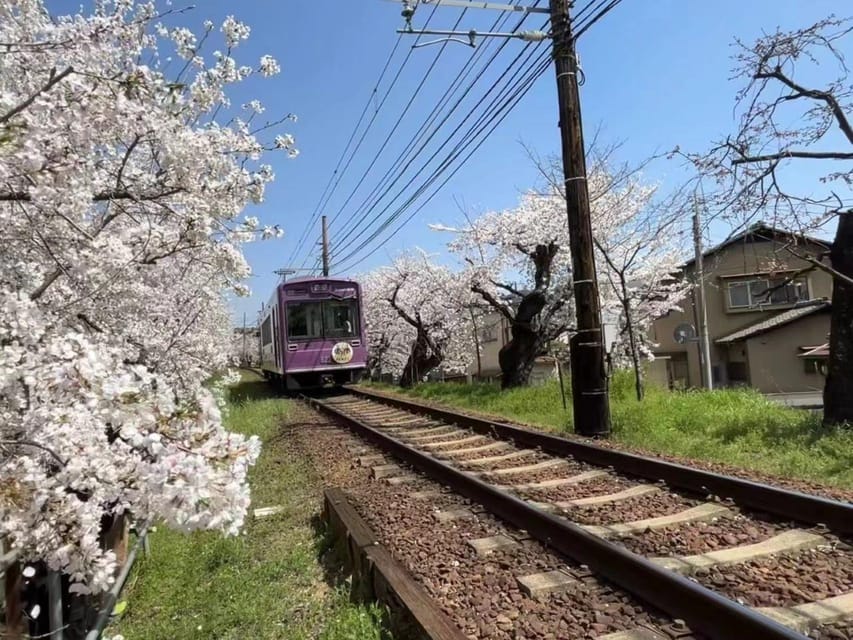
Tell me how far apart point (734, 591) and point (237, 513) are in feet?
7.88

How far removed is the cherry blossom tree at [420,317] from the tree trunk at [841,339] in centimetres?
1158

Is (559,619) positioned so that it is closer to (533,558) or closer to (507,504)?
(533,558)

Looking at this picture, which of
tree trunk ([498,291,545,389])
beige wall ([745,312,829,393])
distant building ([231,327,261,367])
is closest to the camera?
tree trunk ([498,291,545,389])

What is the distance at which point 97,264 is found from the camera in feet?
13.3

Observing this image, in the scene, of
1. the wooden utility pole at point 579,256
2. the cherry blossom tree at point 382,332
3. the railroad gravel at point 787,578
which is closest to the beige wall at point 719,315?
the cherry blossom tree at point 382,332

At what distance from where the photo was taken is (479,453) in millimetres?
7172

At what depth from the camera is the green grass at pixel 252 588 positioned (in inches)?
137

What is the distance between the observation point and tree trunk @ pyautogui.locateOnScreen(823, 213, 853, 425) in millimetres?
6652

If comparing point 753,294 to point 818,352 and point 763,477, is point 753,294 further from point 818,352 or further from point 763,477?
point 763,477

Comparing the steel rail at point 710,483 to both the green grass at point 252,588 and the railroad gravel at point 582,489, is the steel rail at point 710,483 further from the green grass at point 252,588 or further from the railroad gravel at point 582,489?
the green grass at point 252,588

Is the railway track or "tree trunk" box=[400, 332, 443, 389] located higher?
"tree trunk" box=[400, 332, 443, 389]

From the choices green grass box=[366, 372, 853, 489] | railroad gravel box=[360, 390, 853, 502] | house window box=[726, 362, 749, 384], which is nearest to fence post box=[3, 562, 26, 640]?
railroad gravel box=[360, 390, 853, 502]

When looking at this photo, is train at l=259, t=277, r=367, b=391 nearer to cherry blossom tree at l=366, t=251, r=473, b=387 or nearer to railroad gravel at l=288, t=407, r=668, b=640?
cherry blossom tree at l=366, t=251, r=473, b=387

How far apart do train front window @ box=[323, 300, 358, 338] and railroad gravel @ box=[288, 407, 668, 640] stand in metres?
12.7
